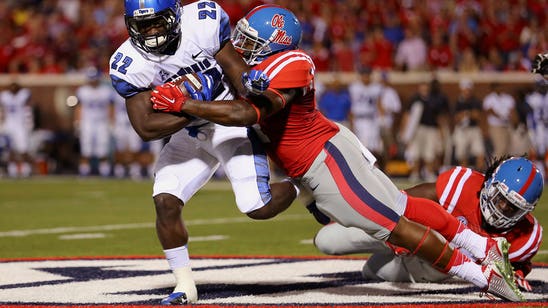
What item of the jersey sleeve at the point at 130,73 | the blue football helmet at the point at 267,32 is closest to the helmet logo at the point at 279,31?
the blue football helmet at the point at 267,32

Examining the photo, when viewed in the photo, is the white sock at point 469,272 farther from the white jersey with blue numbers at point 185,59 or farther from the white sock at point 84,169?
the white sock at point 84,169

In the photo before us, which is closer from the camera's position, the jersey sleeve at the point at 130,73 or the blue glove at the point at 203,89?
the blue glove at the point at 203,89

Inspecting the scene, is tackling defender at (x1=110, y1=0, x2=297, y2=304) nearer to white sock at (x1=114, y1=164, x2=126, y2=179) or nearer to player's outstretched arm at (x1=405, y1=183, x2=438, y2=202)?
player's outstretched arm at (x1=405, y1=183, x2=438, y2=202)

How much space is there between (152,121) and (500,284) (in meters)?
1.65

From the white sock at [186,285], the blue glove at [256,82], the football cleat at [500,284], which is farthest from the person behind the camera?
the white sock at [186,285]

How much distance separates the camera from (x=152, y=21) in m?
4.64

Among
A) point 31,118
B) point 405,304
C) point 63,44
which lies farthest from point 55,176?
point 405,304

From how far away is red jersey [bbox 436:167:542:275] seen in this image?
16.2 feet

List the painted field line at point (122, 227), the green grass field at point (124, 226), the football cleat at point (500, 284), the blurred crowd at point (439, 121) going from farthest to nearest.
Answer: the blurred crowd at point (439, 121) → the painted field line at point (122, 227) → the green grass field at point (124, 226) → the football cleat at point (500, 284)

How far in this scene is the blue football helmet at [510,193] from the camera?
4.77 m

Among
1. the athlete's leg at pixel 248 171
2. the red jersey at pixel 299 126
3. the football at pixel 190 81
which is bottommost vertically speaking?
the athlete's leg at pixel 248 171

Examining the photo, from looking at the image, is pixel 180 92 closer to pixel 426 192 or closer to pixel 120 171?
pixel 426 192

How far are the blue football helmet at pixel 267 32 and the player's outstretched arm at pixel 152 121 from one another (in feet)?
1.48

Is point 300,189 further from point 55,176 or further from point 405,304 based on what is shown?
point 55,176
